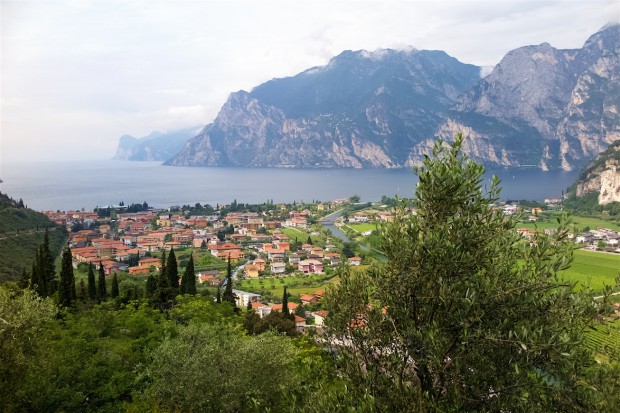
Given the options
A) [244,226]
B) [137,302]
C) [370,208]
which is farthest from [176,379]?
[370,208]

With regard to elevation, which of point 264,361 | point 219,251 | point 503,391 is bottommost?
point 219,251

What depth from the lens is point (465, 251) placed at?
18.0ft

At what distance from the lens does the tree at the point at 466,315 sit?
15.7ft

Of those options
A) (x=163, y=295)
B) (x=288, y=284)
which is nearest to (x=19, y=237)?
(x=288, y=284)

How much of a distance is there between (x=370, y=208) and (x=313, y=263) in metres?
44.9

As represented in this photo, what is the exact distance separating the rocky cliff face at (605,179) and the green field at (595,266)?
4094 centimetres

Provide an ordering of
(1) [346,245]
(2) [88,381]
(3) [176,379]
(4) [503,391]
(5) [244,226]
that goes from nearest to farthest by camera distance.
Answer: (4) [503,391] → (3) [176,379] → (2) [88,381] → (1) [346,245] → (5) [244,226]

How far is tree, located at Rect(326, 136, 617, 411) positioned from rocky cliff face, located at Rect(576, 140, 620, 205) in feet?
330

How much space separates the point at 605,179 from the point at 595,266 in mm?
51584

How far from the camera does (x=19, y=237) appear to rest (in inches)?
2045

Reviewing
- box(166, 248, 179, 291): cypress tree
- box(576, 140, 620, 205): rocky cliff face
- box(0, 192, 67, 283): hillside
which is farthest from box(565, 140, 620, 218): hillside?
box(0, 192, 67, 283): hillside

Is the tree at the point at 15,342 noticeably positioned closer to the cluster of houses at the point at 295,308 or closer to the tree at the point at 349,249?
the cluster of houses at the point at 295,308

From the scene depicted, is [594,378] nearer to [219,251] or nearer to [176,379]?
[176,379]

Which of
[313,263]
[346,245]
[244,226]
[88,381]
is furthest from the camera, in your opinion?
[244,226]
